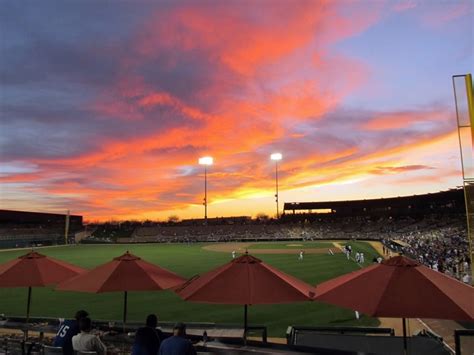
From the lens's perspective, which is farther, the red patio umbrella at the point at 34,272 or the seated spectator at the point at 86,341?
the red patio umbrella at the point at 34,272

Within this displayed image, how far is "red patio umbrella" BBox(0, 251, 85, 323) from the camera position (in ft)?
28.5

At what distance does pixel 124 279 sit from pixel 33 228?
315 feet

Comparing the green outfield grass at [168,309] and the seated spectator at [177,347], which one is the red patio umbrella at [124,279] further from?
the green outfield grass at [168,309]

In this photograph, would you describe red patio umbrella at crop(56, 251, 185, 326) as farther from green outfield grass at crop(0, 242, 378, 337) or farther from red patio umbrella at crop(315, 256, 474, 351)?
green outfield grass at crop(0, 242, 378, 337)

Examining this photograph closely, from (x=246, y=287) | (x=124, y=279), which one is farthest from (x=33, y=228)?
(x=246, y=287)

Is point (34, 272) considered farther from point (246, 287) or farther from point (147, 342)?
point (246, 287)

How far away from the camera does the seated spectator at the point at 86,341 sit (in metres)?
6.10

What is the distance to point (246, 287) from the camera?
21.1 ft

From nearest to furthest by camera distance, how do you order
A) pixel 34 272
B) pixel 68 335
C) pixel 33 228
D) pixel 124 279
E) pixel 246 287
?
pixel 246 287
pixel 68 335
pixel 124 279
pixel 34 272
pixel 33 228

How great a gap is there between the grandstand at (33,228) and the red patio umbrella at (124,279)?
68.7 meters

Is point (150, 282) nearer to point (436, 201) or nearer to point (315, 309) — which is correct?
point (315, 309)

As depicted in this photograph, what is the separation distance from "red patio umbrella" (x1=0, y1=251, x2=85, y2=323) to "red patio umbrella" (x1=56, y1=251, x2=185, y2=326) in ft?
3.72

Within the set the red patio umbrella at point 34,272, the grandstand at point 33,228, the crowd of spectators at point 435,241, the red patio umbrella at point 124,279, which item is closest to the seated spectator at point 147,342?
the red patio umbrella at point 124,279

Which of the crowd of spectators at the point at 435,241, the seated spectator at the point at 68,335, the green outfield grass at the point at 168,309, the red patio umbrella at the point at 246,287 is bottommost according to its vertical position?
the green outfield grass at the point at 168,309
